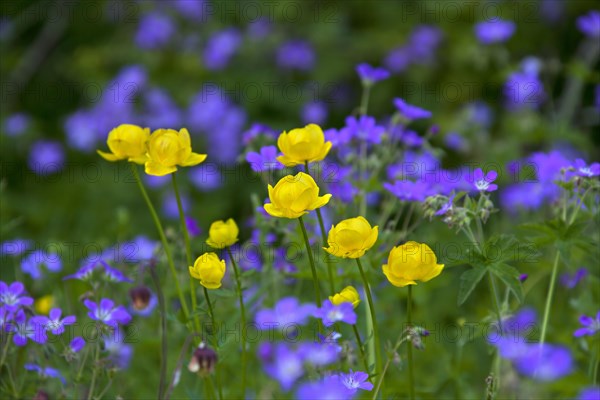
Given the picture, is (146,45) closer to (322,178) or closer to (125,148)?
(322,178)

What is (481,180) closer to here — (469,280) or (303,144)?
(469,280)

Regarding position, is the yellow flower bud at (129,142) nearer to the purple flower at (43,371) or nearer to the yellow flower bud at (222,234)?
the yellow flower bud at (222,234)

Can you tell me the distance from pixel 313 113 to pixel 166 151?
2021mm

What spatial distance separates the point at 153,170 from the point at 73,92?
320 cm

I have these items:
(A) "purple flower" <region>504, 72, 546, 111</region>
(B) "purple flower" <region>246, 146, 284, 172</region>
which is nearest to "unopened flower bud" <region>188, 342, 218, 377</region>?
(B) "purple flower" <region>246, 146, 284, 172</region>

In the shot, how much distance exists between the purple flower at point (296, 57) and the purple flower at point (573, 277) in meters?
1.75

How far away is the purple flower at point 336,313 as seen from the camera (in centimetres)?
124

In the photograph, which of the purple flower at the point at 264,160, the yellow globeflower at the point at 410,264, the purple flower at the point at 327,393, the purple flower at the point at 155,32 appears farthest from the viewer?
the purple flower at the point at 155,32

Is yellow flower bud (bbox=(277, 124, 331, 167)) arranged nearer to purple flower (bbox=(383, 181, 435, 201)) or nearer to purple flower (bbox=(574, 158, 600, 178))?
purple flower (bbox=(383, 181, 435, 201))

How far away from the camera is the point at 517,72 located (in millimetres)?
2826

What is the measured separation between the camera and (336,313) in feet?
4.13

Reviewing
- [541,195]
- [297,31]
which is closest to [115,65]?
[297,31]

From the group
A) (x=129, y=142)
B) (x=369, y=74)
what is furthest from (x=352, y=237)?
(x=369, y=74)

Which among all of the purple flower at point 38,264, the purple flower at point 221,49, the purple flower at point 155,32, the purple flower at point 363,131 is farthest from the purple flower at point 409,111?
the purple flower at point 155,32
